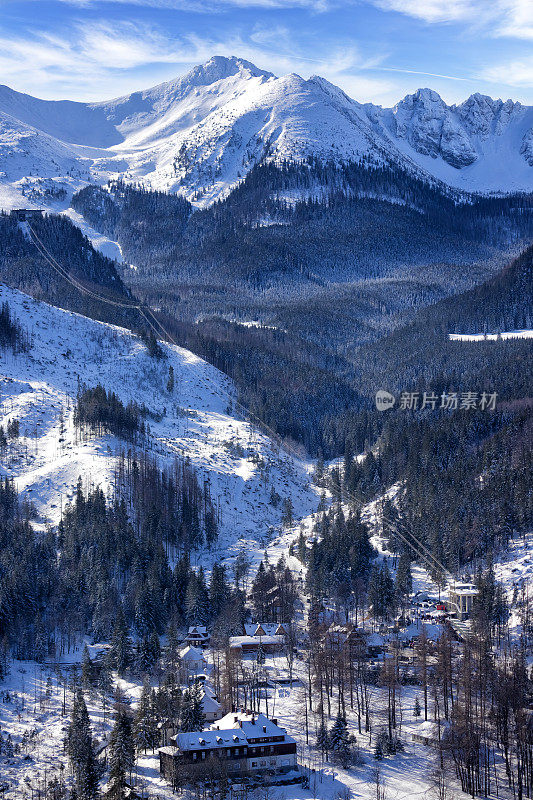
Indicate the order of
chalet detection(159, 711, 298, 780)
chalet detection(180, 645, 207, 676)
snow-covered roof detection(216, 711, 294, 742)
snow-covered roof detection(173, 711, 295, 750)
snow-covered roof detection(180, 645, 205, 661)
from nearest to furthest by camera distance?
chalet detection(159, 711, 298, 780) < snow-covered roof detection(173, 711, 295, 750) < snow-covered roof detection(216, 711, 294, 742) < chalet detection(180, 645, 207, 676) < snow-covered roof detection(180, 645, 205, 661)

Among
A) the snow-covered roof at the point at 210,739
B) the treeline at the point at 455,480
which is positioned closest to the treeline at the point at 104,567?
the treeline at the point at 455,480

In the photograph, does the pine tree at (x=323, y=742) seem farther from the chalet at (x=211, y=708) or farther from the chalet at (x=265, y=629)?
the chalet at (x=265, y=629)

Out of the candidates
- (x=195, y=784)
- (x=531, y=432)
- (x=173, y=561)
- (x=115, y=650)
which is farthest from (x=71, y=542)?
(x=531, y=432)

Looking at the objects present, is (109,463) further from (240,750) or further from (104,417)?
(240,750)

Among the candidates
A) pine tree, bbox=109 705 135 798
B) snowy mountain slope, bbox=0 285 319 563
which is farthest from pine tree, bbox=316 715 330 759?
snowy mountain slope, bbox=0 285 319 563

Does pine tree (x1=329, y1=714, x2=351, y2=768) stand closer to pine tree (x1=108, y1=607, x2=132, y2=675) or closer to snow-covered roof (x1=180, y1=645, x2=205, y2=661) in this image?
snow-covered roof (x1=180, y1=645, x2=205, y2=661)

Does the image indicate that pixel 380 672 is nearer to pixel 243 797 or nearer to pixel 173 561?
pixel 243 797
